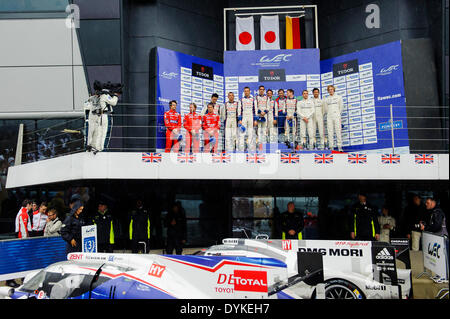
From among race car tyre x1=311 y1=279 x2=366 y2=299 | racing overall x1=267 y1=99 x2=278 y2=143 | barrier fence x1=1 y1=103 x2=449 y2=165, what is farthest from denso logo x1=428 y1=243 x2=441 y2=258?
barrier fence x1=1 y1=103 x2=449 y2=165

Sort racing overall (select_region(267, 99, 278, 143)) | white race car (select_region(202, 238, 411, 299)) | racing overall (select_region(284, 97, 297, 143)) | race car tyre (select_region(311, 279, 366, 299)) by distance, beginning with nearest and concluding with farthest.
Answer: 1. white race car (select_region(202, 238, 411, 299))
2. race car tyre (select_region(311, 279, 366, 299))
3. racing overall (select_region(267, 99, 278, 143))
4. racing overall (select_region(284, 97, 297, 143))

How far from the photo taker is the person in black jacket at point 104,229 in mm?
8766

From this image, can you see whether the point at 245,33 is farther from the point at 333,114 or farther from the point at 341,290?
the point at 341,290

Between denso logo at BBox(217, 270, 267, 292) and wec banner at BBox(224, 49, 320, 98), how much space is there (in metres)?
7.73

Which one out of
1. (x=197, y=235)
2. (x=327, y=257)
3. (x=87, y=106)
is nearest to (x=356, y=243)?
(x=327, y=257)

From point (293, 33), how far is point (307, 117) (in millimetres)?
4062

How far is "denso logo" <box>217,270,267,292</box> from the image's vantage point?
476cm

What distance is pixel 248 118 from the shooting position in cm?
968

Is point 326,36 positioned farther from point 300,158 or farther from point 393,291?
point 393,291

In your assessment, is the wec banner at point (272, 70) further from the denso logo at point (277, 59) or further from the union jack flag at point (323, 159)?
the union jack flag at point (323, 159)

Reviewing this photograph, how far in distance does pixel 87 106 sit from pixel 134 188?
3.56 metres

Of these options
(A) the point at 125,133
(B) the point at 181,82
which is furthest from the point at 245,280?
(B) the point at 181,82

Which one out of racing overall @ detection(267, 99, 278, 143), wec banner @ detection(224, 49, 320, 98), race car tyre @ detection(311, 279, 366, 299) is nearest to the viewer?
race car tyre @ detection(311, 279, 366, 299)

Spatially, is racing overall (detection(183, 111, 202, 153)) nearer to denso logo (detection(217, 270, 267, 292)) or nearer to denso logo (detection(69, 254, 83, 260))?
denso logo (detection(69, 254, 83, 260))
